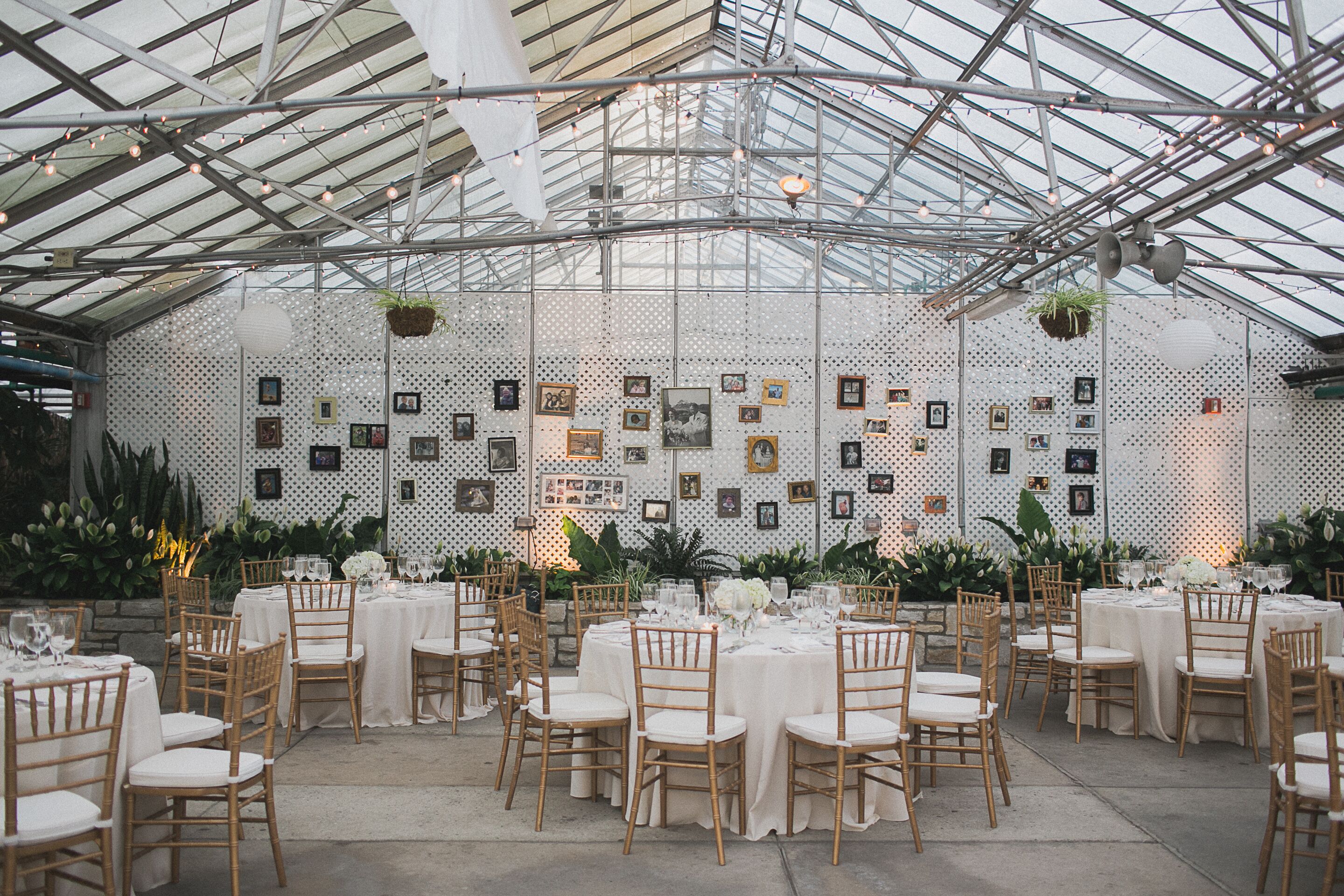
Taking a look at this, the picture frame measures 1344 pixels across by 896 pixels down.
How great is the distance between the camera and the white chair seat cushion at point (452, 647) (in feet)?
23.6

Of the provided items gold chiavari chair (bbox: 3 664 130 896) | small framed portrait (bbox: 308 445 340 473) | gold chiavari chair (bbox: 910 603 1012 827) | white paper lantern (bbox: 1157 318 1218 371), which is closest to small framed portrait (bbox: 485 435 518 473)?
small framed portrait (bbox: 308 445 340 473)

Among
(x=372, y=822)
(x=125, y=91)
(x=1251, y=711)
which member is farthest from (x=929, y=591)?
(x=125, y=91)

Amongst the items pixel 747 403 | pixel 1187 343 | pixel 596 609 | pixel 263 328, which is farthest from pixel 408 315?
pixel 1187 343

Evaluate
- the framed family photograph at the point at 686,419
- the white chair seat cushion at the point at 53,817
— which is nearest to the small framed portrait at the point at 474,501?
the framed family photograph at the point at 686,419

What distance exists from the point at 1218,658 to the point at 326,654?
623cm

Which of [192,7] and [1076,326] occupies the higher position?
[192,7]

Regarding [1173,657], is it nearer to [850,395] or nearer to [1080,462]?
[1080,462]

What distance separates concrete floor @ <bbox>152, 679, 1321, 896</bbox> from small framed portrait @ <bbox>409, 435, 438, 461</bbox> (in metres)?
5.11

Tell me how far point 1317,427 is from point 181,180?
12311 mm

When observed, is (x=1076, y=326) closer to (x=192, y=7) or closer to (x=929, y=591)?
(x=929, y=591)

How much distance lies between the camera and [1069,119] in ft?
30.6

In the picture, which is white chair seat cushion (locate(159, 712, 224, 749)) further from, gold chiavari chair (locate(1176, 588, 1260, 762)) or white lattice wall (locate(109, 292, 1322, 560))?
white lattice wall (locate(109, 292, 1322, 560))

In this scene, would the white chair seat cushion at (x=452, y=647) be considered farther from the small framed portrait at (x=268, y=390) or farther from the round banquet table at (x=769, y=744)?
the small framed portrait at (x=268, y=390)

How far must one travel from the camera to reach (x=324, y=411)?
11094mm
